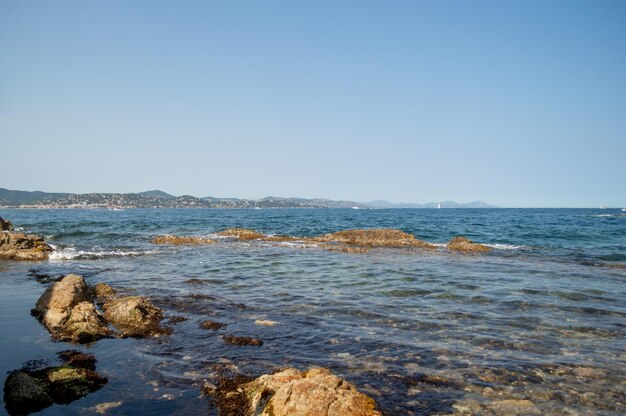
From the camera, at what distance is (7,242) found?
86.9 ft

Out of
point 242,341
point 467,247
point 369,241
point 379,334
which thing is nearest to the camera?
point 242,341

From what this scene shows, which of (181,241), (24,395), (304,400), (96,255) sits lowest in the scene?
(96,255)

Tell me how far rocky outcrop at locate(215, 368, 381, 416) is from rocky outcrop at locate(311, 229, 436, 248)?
28.4 meters

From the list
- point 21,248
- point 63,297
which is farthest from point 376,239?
point 63,297

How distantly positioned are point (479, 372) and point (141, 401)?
260 inches

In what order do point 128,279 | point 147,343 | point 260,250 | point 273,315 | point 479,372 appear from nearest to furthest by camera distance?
point 479,372, point 147,343, point 273,315, point 128,279, point 260,250

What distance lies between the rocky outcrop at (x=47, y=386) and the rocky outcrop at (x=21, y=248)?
2141cm

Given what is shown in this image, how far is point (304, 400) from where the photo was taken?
536cm

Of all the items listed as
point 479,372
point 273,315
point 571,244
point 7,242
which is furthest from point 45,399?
point 571,244

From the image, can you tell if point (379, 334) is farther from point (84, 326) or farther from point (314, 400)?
point (84, 326)

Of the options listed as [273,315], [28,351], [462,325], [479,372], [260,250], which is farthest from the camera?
[260,250]

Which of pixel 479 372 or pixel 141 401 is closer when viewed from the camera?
pixel 141 401

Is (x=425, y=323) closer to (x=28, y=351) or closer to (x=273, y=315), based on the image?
(x=273, y=315)

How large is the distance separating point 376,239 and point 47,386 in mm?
31469
